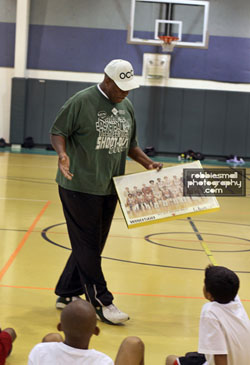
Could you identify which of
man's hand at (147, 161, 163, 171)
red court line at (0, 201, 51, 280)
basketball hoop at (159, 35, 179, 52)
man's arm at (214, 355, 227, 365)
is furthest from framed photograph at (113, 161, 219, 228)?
basketball hoop at (159, 35, 179, 52)

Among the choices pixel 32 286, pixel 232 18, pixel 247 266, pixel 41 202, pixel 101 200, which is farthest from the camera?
pixel 232 18

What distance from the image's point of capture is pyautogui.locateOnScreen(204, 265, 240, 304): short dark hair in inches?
104

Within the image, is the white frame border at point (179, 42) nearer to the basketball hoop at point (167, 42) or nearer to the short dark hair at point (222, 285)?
the basketball hoop at point (167, 42)

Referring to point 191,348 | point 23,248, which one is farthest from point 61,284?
point 23,248

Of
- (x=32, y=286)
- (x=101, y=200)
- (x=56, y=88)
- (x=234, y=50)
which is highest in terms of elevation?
(x=234, y=50)

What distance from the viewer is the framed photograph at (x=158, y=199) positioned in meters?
4.16

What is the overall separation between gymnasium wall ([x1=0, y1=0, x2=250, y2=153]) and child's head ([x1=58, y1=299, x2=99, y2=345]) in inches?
623

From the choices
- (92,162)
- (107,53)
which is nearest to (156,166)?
(92,162)

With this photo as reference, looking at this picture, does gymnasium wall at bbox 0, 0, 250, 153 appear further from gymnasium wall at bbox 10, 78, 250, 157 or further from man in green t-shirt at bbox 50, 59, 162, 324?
man in green t-shirt at bbox 50, 59, 162, 324

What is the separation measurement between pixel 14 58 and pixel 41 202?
1010 centimetres

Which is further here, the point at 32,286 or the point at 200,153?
the point at 200,153

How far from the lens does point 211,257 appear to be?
601 centimetres

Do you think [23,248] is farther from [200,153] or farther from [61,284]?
[200,153]

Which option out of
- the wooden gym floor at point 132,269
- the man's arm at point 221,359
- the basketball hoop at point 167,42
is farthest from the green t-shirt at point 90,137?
the basketball hoop at point 167,42
